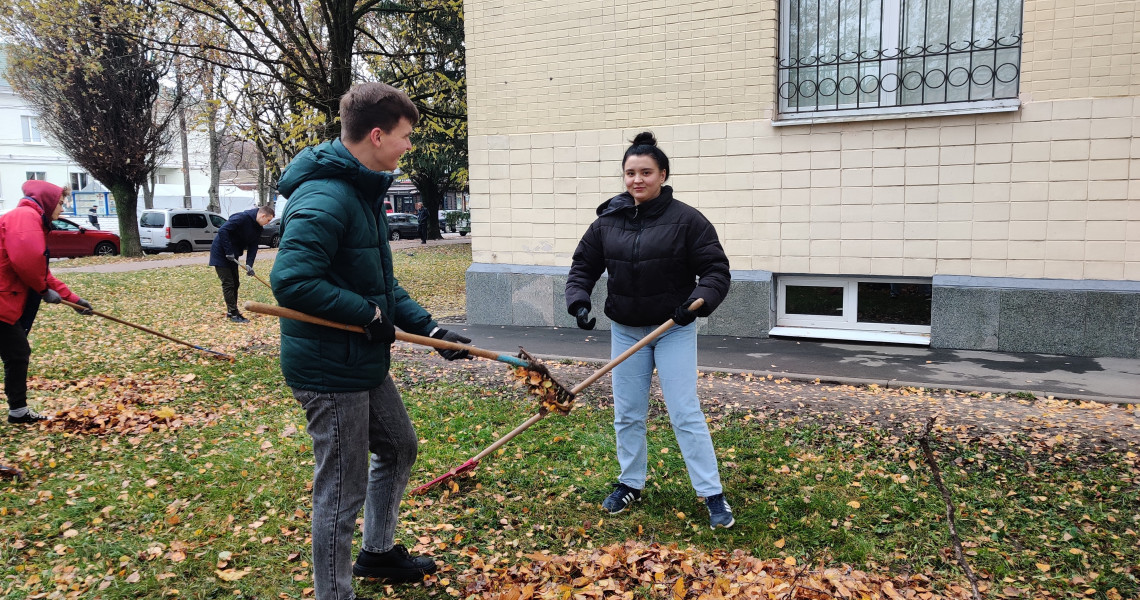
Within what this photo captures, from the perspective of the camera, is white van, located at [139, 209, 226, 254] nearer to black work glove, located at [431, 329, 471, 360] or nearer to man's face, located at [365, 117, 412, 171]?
Result: black work glove, located at [431, 329, 471, 360]

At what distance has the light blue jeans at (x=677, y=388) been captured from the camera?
4176mm

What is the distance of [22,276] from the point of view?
5.94 m

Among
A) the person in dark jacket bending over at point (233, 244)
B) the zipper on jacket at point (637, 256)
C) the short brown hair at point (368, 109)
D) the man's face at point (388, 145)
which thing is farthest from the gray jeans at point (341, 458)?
the person in dark jacket bending over at point (233, 244)

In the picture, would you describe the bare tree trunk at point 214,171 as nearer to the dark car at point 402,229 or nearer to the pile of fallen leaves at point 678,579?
the dark car at point 402,229

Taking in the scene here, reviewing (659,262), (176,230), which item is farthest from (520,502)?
(176,230)

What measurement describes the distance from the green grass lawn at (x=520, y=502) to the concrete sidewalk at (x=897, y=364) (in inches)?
59.7

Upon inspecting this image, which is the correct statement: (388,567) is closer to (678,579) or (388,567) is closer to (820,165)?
(678,579)

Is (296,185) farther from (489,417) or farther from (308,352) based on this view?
(489,417)

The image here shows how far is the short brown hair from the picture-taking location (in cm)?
298

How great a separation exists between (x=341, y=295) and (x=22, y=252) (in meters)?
4.47

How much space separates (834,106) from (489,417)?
5.28 metres

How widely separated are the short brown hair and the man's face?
25 millimetres

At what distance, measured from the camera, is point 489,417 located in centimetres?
630

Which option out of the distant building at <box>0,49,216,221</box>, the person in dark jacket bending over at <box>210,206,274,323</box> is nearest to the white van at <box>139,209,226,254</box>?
the distant building at <box>0,49,216,221</box>
